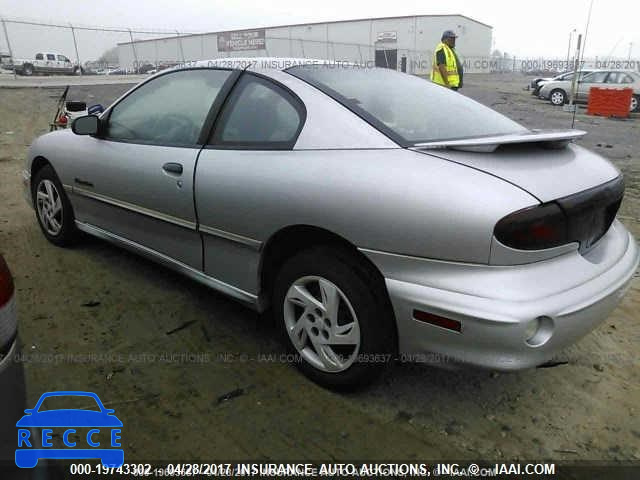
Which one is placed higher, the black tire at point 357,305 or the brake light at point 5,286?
the brake light at point 5,286

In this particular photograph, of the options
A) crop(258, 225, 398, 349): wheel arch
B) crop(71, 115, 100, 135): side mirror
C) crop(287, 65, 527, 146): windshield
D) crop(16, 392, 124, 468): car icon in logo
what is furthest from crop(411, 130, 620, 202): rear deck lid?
crop(71, 115, 100, 135): side mirror

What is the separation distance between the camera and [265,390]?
2.45m

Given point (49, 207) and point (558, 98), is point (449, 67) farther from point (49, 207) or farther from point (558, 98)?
point (558, 98)

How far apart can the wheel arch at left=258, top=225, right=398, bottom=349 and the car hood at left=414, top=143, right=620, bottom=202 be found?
512mm

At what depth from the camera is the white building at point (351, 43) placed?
38.0 metres

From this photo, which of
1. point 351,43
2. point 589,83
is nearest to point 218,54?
point 351,43

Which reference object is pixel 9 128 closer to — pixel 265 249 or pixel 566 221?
pixel 265 249

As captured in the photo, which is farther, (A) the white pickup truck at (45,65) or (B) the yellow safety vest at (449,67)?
(A) the white pickup truck at (45,65)

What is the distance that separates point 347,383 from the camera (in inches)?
92.1

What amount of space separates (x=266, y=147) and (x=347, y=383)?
1.18 meters

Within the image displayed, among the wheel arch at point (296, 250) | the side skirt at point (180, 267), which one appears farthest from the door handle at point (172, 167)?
the wheel arch at point (296, 250)

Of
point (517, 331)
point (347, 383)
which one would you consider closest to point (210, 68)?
point (347, 383)

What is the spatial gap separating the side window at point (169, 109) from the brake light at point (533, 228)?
175 cm

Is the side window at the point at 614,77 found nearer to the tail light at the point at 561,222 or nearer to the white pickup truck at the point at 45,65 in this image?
the tail light at the point at 561,222
